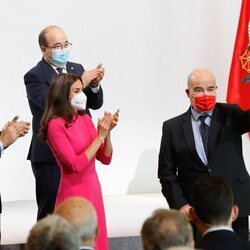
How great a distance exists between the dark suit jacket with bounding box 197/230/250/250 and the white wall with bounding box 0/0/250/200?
12.0 feet

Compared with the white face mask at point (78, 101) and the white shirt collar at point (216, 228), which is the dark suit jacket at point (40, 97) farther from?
the white shirt collar at point (216, 228)

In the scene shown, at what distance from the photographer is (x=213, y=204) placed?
297 cm

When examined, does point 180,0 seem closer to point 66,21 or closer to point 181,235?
point 66,21

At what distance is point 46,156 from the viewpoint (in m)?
4.46

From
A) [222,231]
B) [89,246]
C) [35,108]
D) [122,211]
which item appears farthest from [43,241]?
[122,211]

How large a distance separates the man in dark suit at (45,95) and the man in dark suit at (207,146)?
0.63 metres

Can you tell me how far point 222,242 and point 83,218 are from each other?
522mm

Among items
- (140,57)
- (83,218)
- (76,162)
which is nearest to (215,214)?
(83,218)

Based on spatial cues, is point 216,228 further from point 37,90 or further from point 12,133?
point 37,90

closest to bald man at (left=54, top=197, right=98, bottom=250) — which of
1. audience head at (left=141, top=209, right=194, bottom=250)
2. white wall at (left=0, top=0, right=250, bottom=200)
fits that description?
audience head at (left=141, top=209, right=194, bottom=250)

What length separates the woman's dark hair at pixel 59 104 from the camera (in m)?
3.96

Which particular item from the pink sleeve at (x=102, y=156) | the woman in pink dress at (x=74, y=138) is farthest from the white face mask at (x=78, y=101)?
the pink sleeve at (x=102, y=156)

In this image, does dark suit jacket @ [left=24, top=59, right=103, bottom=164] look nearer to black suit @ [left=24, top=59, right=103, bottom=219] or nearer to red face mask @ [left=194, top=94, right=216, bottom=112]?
black suit @ [left=24, top=59, right=103, bottom=219]

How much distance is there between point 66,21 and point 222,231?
3849 millimetres
